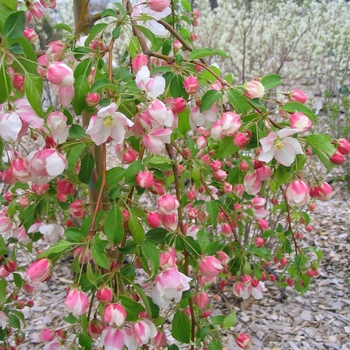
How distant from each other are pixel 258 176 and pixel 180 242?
0.71ft

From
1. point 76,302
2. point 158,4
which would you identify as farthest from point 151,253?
point 158,4

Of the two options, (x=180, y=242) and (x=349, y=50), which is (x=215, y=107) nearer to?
(x=180, y=242)

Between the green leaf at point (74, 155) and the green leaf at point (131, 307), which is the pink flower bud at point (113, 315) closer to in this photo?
the green leaf at point (131, 307)

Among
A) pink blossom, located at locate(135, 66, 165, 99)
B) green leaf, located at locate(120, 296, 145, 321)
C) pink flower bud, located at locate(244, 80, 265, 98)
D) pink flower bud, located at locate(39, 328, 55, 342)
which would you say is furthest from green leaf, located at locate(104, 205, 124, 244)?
pink flower bud, located at locate(39, 328, 55, 342)

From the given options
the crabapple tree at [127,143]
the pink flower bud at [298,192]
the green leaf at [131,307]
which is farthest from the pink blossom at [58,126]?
the pink flower bud at [298,192]

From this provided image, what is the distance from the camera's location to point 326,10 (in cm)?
468

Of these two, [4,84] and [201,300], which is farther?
[201,300]

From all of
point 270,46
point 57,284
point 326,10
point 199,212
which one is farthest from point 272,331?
point 326,10

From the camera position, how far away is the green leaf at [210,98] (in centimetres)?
85

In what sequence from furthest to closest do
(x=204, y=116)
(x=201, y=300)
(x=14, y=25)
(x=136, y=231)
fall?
(x=201, y=300), (x=204, y=116), (x=136, y=231), (x=14, y=25)

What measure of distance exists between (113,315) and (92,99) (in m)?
0.37

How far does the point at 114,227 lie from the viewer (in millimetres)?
775

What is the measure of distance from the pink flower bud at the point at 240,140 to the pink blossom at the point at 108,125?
21cm

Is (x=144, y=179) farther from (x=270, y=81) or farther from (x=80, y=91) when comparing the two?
(x=270, y=81)
